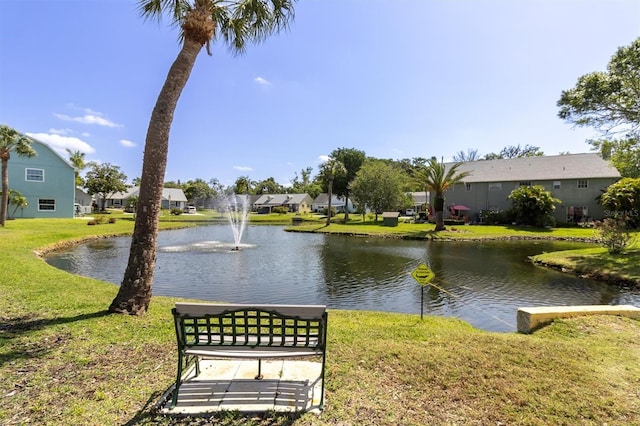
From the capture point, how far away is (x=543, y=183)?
44188mm

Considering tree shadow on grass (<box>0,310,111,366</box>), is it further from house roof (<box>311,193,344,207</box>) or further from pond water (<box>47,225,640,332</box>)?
house roof (<box>311,193,344,207</box>)

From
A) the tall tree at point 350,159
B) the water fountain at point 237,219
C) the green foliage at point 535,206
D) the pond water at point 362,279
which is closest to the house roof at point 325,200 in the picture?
the water fountain at point 237,219

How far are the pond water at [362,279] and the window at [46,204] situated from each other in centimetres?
2136

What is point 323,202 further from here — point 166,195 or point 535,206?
point 535,206

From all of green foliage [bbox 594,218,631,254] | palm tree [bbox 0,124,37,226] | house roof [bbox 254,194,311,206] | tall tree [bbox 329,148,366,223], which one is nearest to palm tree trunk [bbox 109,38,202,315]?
green foliage [bbox 594,218,631,254]

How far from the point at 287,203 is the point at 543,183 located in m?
59.4

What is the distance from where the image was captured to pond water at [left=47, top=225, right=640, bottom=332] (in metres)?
11.7

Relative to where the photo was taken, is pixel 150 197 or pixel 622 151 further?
pixel 622 151

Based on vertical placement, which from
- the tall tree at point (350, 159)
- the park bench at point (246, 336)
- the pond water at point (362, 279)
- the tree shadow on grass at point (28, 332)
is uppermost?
the tall tree at point (350, 159)

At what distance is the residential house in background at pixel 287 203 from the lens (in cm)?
9049

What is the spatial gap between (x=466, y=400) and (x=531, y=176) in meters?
48.9

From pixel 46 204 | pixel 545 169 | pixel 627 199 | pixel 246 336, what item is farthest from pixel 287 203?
pixel 246 336

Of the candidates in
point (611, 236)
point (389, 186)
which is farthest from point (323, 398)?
point (389, 186)

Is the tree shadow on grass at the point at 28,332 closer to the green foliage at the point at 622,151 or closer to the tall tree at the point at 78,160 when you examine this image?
the green foliage at the point at 622,151
